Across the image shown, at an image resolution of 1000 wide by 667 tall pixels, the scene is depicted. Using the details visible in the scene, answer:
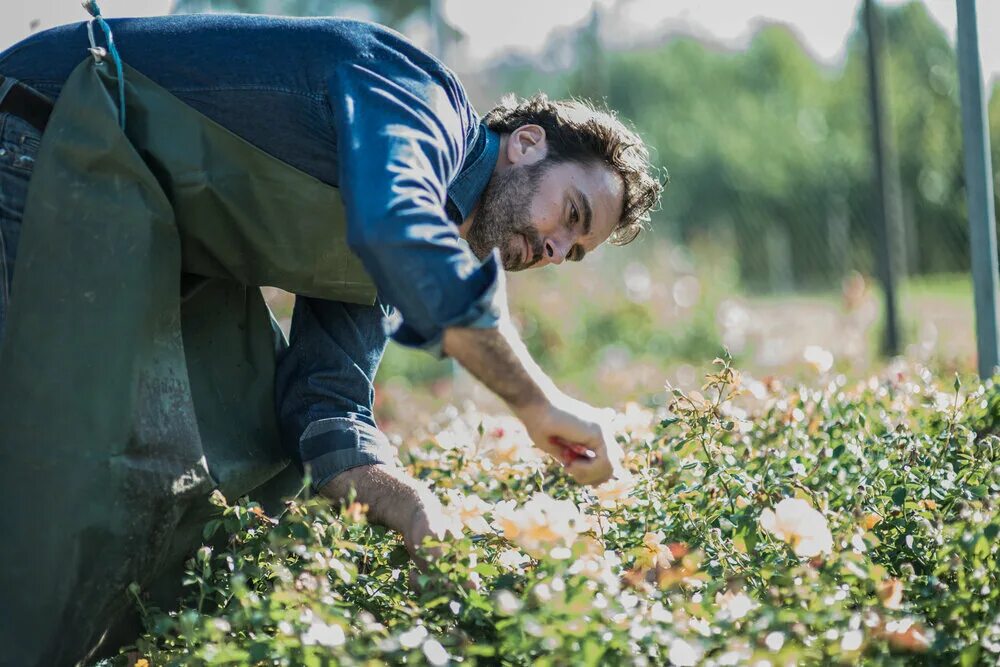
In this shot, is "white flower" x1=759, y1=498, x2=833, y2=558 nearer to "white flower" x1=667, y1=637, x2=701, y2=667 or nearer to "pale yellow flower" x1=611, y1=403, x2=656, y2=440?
"white flower" x1=667, y1=637, x2=701, y2=667

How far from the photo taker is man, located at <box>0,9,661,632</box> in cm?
154

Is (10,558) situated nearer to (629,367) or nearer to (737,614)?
(737,614)

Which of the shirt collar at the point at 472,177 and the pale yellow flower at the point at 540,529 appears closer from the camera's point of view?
the pale yellow flower at the point at 540,529

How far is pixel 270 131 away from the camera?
1.89 meters

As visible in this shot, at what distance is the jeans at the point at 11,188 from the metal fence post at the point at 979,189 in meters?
1.88

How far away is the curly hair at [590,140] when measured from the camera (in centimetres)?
224

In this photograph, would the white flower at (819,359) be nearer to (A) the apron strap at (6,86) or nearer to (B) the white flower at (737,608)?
(B) the white flower at (737,608)

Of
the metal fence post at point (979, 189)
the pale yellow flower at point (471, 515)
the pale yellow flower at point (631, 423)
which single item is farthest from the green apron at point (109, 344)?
the metal fence post at point (979, 189)

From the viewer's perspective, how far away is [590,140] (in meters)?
2.24

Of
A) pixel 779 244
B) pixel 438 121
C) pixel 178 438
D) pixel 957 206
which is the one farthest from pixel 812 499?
pixel 779 244

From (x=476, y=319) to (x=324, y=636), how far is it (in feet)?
1.42

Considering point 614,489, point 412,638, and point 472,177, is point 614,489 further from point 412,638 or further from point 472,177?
point 472,177

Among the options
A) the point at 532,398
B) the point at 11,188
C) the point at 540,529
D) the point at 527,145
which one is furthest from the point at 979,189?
the point at 11,188

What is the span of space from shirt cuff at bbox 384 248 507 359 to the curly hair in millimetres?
682
